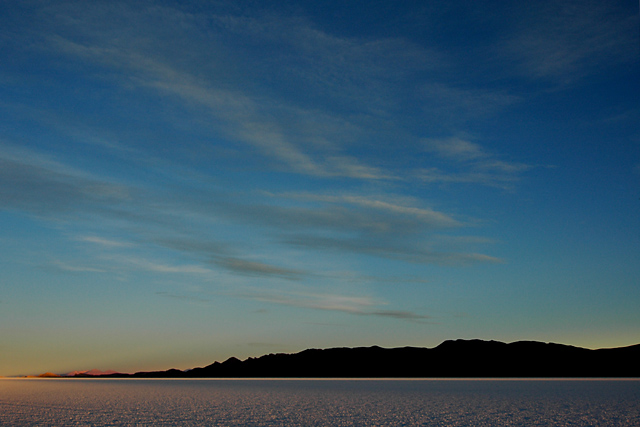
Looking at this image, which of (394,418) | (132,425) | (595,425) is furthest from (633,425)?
(132,425)

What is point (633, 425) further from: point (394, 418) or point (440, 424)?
point (394, 418)

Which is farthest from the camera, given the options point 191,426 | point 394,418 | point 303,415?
point 303,415

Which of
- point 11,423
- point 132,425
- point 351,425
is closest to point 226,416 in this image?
point 132,425

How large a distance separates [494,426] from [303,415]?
78.5ft

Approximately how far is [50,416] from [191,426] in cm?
2314

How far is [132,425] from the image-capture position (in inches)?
2124

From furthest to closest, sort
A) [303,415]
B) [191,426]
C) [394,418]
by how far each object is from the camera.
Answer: [303,415], [394,418], [191,426]

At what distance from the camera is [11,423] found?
54531mm

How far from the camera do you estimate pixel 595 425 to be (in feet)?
180

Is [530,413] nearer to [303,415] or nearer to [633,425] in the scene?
[633,425]

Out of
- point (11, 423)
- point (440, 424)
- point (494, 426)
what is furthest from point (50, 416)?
point (494, 426)

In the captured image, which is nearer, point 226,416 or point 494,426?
point 494,426

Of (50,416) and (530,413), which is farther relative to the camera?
(530,413)

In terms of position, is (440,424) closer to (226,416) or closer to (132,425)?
(226,416)
